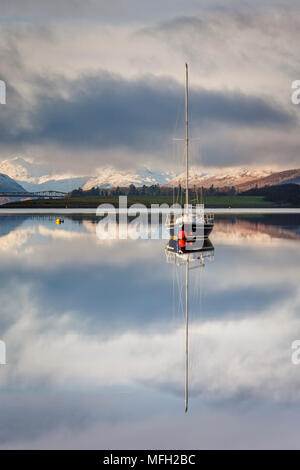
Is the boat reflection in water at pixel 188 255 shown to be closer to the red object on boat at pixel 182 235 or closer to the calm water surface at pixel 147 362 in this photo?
the calm water surface at pixel 147 362

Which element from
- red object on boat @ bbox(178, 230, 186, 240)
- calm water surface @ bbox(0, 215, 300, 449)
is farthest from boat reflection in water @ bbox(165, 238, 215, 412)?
red object on boat @ bbox(178, 230, 186, 240)

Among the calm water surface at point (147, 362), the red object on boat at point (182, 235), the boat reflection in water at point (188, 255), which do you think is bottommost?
the calm water surface at point (147, 362)

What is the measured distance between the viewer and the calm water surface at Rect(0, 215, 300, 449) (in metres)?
7.30

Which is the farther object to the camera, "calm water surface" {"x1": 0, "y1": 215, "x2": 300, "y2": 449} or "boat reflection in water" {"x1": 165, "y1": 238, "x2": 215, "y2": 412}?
"boat reflection in water" {"x1": 165, "y1": 238, "x2": 215, "y2": 412}

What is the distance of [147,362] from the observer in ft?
32.4

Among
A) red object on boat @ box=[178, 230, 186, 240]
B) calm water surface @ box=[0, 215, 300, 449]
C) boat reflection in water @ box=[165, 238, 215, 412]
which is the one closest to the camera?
calm water surface @ box=[0, 215, 300, 449]

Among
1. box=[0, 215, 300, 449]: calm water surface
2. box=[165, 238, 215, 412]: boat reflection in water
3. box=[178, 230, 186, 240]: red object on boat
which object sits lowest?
box=[0, 215, 300, 449]: calm water surface

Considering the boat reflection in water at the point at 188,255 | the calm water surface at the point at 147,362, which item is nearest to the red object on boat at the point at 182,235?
the boat reflection in water at the point at 188,255

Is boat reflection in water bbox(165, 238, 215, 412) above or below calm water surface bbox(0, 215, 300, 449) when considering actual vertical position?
above

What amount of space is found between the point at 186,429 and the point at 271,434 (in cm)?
129

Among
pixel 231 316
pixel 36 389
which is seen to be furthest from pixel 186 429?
pixel 231 316

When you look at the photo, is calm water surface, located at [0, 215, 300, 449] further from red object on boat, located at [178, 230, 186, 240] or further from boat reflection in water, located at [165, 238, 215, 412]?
red object on boat, located at [178, 230, 186, 240]

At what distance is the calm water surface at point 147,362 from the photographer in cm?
730

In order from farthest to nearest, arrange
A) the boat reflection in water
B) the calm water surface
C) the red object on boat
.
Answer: the red object on boat → the boat reflection in water → the calm water surface
